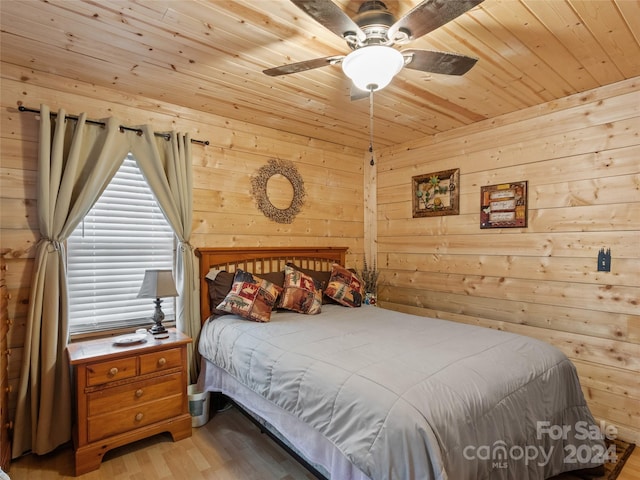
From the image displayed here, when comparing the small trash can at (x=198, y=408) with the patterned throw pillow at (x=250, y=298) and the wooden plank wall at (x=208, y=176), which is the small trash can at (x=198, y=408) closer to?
the patterned throw pillow at (x=250, y=298)

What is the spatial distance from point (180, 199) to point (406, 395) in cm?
224

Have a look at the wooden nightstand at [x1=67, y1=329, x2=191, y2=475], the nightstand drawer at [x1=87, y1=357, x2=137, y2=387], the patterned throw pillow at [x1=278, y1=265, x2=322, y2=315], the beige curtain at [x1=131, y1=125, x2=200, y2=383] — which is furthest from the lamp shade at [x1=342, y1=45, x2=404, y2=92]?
the nightstand drawer at [x1=87, y1=357, x2=137, y2=387]

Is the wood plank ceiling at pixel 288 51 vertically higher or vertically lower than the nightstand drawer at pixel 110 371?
higher

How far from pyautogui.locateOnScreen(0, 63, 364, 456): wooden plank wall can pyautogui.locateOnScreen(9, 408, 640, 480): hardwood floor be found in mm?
432

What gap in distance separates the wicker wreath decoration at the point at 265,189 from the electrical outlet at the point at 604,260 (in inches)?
101

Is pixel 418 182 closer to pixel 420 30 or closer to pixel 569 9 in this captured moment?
pixel 569 9

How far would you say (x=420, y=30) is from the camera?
58.9 inches

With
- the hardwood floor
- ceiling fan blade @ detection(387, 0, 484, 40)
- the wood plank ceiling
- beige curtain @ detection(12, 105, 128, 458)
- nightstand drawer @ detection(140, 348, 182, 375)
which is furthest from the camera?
nightstand drawer @ detection(140, 348, 182, 375)

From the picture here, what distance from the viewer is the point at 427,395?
1.39 m

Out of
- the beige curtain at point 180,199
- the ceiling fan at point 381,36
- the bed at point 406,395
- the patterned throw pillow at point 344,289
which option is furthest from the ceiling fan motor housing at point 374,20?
the patterned throw pillow at point 344,289

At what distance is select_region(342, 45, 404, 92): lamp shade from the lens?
5.16ft

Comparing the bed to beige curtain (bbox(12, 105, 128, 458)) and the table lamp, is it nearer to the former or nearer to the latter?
the table lamp

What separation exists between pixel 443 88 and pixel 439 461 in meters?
2.34

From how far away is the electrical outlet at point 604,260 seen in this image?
2.48 meters
